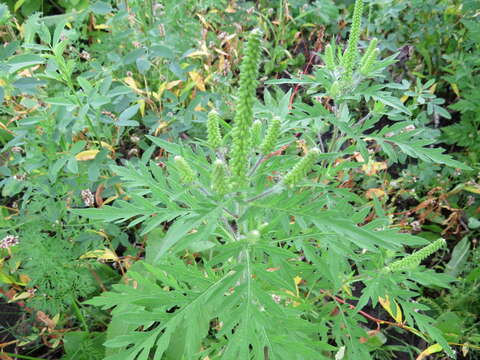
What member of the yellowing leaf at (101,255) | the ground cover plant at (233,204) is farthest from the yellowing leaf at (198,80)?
the yellowing leaf at (101,255)

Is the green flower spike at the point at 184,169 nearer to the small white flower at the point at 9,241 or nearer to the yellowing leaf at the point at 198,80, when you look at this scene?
the small white flower at the point at 9,241

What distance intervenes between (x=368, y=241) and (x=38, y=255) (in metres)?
1.61

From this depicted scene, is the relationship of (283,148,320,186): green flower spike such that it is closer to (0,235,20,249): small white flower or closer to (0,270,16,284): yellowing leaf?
(0,235,20,249): small white flower

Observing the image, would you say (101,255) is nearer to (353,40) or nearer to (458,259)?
(353,40)

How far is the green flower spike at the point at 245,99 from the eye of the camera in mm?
908

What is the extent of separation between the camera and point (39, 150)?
6.82 feet

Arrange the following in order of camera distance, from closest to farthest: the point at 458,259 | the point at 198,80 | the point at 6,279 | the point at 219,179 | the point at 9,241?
the point at 219,179 < the point at 9,241 < the point at 6,279 < the point at 458,259 < the point at 198,80

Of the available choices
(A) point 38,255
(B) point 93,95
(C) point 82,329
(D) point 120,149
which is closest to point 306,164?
(B) point 93,95

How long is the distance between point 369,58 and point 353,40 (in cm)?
14

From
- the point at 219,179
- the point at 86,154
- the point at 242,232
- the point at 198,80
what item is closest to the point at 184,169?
the point at 219,179

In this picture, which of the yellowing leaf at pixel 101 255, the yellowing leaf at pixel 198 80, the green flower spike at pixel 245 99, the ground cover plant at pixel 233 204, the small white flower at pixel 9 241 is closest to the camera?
the green flower spike at pixel 245 99

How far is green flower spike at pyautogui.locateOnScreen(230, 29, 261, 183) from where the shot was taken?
0.91m

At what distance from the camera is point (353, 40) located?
5.05ft

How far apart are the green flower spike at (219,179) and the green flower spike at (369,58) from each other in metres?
0.93
